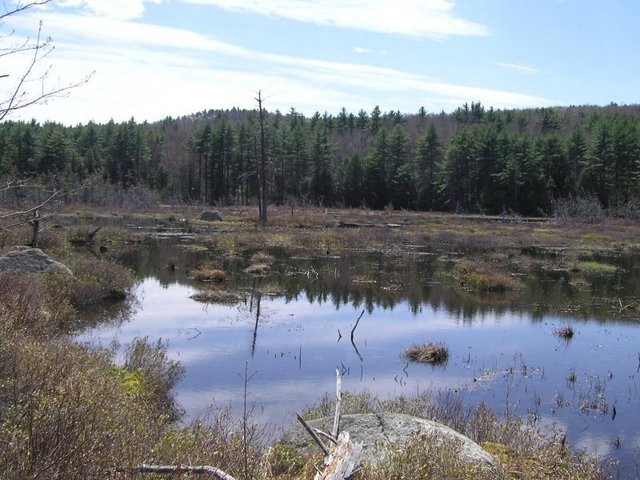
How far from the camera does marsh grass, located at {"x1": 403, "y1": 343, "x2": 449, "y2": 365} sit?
15079mm

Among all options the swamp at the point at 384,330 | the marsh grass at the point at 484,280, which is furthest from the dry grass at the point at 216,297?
the marsh grass at the point at 484,280

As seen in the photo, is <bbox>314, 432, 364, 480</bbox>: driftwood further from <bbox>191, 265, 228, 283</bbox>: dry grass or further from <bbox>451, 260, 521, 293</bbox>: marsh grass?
<bbox>451, 260, 521, 293</bbox>: marsh grass

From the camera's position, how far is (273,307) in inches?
818

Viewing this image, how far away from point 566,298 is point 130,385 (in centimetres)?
1899

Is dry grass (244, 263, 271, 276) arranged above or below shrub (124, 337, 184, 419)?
below

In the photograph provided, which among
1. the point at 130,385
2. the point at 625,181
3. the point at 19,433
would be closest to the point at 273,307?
the point at 130,385

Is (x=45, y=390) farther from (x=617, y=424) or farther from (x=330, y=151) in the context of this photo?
(x=330, y=151)

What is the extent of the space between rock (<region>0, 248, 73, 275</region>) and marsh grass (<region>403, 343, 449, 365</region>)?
10902mm

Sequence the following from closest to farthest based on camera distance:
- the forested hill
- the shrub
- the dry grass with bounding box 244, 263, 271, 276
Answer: the shrub < the dry grass with bounding box 244, 263, 271, 276 < the forested hill

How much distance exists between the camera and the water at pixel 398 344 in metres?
11.7

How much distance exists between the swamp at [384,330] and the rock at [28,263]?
248cm

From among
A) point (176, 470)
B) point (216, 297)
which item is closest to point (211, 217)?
point (216, 297)

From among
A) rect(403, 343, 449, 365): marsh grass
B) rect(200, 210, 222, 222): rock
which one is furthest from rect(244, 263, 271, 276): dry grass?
rect(200, 210, 222, 222): rock

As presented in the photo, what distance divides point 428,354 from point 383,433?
7.88 metres
